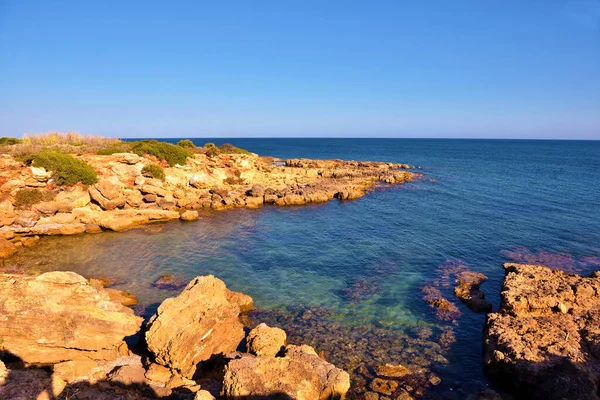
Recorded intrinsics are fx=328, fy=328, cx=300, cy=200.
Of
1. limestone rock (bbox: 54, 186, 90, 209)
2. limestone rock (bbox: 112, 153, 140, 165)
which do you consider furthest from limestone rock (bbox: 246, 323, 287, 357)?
limestone rock (bbox: 112, 153, 140, 165)

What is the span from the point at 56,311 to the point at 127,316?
2.63 m

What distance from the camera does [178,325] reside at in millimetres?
13969

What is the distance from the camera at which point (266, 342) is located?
559 inches

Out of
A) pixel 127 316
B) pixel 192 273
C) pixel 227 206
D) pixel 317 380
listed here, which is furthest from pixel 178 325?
pixel 227 206

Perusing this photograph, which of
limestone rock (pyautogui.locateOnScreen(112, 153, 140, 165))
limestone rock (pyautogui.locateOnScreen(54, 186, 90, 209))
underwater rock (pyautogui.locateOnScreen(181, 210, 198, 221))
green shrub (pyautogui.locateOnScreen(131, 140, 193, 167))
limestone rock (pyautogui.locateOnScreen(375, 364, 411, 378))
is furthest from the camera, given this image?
green shrub (pyautogui.locateOnScreen(131, 140, 193, 167))

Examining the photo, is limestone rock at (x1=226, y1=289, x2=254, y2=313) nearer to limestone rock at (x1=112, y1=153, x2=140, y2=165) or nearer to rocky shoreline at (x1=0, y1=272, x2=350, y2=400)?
rocky shoreline at (x1=0, y1=272, x2=350, y2=400)

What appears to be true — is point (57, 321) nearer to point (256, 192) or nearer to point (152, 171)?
point (152, 171)

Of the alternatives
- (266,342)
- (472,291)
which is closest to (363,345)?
(266,342)

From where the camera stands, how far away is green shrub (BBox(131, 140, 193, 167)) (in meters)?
48.6

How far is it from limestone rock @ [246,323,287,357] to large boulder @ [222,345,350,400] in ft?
6.37

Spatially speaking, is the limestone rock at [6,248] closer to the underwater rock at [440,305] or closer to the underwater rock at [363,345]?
the underwater rock at [363,345]

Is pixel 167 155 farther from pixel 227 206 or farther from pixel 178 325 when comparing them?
pixel 178 325

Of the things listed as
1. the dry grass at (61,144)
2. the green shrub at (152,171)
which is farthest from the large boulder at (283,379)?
the dry grass at (61,144)

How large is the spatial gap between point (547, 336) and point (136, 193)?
1580 inches
